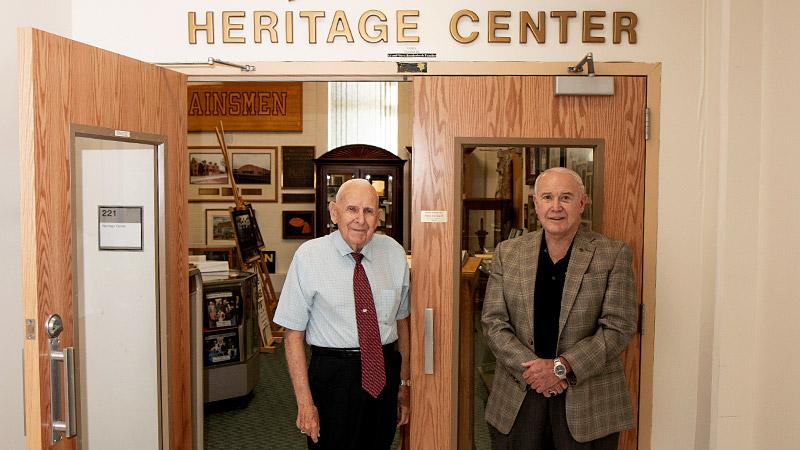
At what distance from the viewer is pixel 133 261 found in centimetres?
279

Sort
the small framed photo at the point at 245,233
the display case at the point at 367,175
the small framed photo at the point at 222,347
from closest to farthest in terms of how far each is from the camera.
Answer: the small framed photo at the point at 222,347, the small framed photo at the point at 245,233, the display case at the point at 367,175

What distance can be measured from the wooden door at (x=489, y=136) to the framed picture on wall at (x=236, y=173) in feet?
18.4

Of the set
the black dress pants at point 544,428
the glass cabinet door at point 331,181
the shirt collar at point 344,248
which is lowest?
the black dress pants at point 544,428

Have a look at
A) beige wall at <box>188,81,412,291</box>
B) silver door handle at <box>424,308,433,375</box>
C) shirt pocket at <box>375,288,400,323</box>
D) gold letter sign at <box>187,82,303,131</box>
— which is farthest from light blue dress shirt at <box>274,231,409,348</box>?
gold letter sign at <box>187,82,303,131</box>

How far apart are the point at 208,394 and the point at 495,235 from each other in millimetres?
2863

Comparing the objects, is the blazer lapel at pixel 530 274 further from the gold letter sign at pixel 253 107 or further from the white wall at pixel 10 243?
the gold letter sign at pixel 253 107

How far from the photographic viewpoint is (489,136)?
9.42ft

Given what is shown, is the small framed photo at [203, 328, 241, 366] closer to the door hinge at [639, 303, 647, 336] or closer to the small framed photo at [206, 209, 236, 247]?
the door hinge at [639, 303, 647, 336]

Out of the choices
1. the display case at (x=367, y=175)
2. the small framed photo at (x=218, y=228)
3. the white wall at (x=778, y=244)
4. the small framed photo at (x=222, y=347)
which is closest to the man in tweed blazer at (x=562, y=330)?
the white wall at (x=778, y=244)

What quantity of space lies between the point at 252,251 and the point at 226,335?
5.88 feet

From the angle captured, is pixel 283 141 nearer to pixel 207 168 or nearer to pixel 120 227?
pixel 207 168

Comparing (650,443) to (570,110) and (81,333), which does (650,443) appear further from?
(81,333)

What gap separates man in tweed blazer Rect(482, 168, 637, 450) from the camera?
7.91 ft

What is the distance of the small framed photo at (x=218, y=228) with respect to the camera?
823cm
